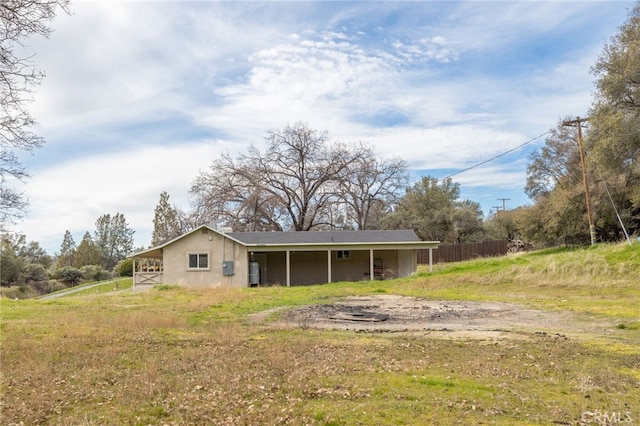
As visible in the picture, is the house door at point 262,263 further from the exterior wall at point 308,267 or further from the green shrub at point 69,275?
the green shrub at point 69,275

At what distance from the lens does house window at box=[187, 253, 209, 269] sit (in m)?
26.3

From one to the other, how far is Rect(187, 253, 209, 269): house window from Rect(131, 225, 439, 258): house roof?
1.21 meters

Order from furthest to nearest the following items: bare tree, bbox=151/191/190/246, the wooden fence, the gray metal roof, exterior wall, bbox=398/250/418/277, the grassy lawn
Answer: bare tree, bbox=151/191/190/246 → the wooden fence → exterior wall, bbox=398/250/418/277 → the gray metal roof → the grassy lawn

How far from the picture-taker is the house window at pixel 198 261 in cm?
2627

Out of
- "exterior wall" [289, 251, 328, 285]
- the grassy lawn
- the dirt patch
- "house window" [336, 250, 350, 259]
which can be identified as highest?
"house window" [336, 250, 350, 259]

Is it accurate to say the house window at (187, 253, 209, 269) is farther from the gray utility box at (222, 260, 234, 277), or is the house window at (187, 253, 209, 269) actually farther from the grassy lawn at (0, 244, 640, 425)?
the grassy lawn at (0, 244, 640, 425)

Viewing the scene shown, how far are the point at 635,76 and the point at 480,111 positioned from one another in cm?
915

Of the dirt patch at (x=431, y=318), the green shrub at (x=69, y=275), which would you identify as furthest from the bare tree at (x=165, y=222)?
the dirt patch at (x=431, y=318)

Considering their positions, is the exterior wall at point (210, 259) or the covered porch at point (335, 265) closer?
the exterior wall at point (210, 259)

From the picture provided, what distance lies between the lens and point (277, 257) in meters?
29.7

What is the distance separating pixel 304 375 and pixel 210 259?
21.3 metres

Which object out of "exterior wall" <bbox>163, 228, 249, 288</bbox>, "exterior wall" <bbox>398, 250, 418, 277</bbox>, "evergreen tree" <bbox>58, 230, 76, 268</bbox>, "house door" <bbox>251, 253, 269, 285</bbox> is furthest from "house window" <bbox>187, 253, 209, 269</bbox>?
"evergreen tree" <bbox>58, 230, 76, 268</bbox>

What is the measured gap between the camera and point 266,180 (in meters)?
39.2

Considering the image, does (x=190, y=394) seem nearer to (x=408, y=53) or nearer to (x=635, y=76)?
(x=408, y=53)
